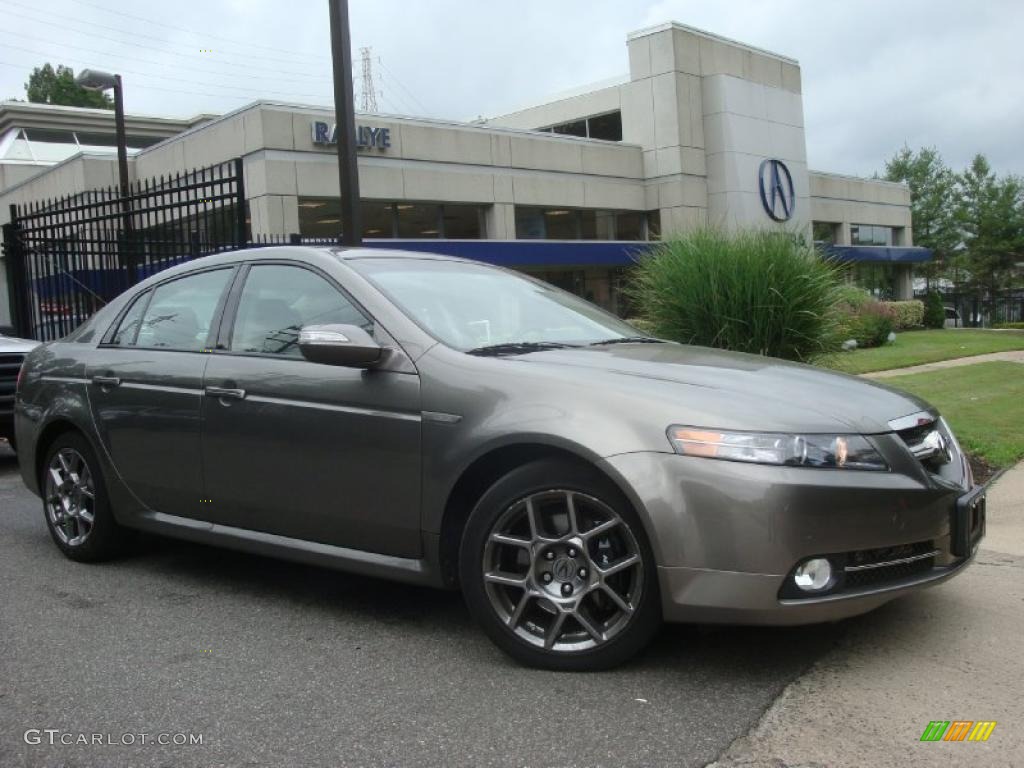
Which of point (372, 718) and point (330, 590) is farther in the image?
point (330, 590)

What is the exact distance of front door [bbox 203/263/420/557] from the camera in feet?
12.7

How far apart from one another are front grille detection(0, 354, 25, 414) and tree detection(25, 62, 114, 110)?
63775mm

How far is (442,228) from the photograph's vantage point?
2664cm

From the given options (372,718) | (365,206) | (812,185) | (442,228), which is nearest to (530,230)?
(442,228)

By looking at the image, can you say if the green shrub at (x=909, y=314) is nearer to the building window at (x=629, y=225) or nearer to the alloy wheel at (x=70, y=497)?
the building window at (x=629, y=225)

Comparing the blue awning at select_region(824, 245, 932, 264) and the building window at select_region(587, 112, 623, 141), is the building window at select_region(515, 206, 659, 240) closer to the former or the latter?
the building window at select_region(587, 112, 623, 141)

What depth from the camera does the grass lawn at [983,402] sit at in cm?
812

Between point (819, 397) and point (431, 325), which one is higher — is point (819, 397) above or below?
below

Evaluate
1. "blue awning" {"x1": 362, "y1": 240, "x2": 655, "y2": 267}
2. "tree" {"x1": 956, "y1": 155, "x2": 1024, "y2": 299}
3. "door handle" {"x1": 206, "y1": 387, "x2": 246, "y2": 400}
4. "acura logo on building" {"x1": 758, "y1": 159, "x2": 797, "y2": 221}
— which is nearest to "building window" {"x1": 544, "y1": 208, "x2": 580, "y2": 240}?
"blue awning" {"x1": 362, "y1": 240, "x2": 655, "y2": 267}

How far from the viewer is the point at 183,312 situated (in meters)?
4.99

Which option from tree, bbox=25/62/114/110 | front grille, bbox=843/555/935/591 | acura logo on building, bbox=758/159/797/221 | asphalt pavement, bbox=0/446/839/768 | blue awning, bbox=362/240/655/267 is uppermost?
tree, bbox=25/62/114/110

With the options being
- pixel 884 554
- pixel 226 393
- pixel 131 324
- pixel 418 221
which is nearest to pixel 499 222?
pixel 418 221

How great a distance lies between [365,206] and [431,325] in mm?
21426

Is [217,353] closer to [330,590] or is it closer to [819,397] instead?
[330,590]
